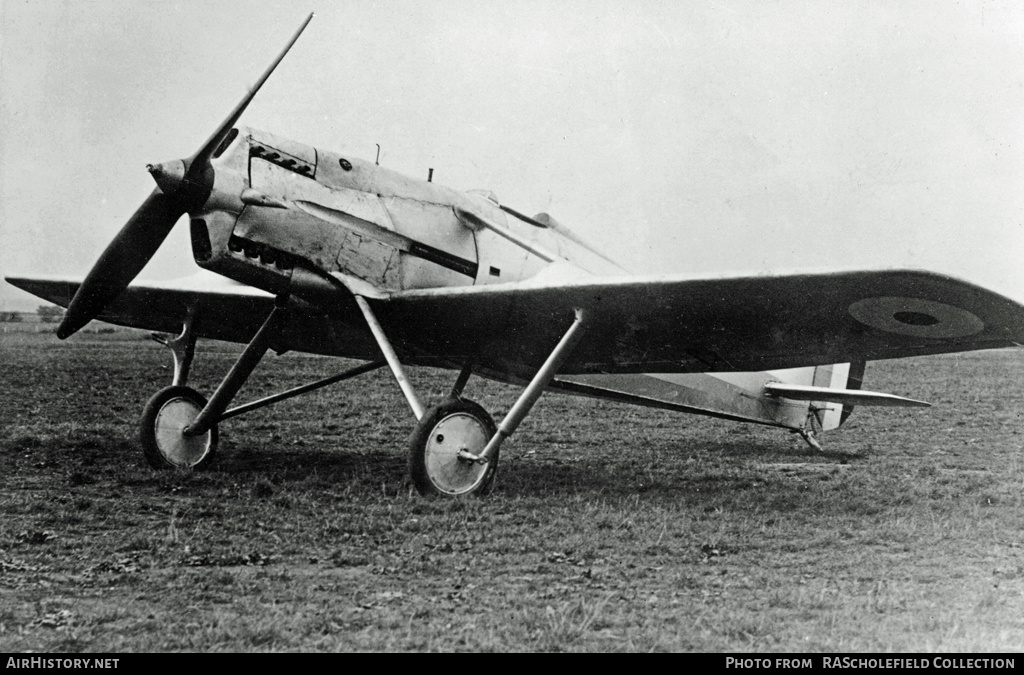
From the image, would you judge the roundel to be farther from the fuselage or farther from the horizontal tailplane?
the horizontal tailplane

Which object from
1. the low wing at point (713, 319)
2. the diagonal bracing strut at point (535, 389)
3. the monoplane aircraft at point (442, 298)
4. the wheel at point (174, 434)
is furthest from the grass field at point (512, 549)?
the low wing at point (713, 319)

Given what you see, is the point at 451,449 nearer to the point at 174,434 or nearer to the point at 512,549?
the point at 512,549

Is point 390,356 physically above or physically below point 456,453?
above

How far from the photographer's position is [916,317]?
564cm

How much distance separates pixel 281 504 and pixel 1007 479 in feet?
22.2

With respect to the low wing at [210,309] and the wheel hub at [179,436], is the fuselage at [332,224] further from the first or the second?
the wheel hub at [179,436]

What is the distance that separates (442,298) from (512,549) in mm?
2333

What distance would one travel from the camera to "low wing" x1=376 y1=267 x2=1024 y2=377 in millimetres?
5312

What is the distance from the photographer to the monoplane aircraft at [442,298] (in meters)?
5.74

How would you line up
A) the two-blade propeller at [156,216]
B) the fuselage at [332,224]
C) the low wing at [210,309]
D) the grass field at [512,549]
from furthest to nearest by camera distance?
the low wing at [210,309], the fuselage at [332,224], the two-blade propeller at [156,216], the grass field at [512,549]

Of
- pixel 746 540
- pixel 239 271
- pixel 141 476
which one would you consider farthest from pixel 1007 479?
pixel 141 476

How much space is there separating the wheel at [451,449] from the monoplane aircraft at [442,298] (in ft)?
0.04

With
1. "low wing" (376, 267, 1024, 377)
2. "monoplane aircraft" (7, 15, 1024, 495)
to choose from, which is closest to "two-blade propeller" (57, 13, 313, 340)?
"monoplane aircraft" (7, 15, 1024, 495)

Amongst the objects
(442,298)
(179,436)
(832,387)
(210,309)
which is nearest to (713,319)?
(442,298)
